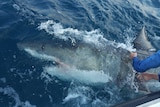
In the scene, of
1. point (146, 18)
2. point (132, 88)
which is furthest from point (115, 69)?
point (146, 18)

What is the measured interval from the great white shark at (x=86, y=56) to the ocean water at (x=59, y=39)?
9cm

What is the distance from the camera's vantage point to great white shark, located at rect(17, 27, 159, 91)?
545 cm

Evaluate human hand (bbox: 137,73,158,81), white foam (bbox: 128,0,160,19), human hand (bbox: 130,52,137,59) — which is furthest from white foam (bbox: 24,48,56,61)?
white foam (bbox: 128,0,160,19)

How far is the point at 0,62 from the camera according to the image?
5.57 m

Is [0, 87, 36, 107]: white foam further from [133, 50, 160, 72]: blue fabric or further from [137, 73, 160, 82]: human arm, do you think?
[137, 73, 160, 82]: human arm

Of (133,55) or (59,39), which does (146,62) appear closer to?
(133,55)

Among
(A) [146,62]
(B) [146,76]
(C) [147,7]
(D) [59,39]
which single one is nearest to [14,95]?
(D) [59,39]

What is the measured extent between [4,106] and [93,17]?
3700 mm

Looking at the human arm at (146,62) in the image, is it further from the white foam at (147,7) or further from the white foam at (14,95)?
the white foam at (147,7)

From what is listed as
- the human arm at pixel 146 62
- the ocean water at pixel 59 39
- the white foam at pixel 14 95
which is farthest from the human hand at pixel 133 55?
the white foam at pixel 14 95

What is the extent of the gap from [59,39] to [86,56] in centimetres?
62

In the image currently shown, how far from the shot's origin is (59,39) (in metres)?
5.83

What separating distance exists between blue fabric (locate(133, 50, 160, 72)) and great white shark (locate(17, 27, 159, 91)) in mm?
357

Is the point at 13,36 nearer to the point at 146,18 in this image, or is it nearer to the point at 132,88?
the point at 132,88
